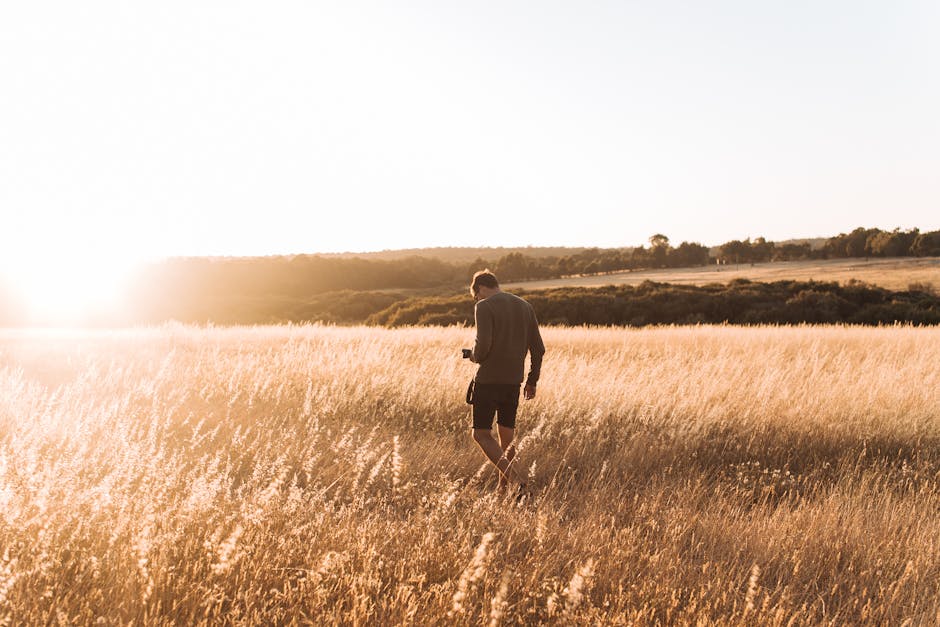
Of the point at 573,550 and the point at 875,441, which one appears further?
the point at 875,441

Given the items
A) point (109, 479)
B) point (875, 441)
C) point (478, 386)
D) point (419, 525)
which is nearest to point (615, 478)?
point (478, 386)

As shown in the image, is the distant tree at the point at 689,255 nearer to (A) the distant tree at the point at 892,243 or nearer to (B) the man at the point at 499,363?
(A) the distant tree at the point at 892,243

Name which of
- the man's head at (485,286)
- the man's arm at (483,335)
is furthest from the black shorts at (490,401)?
the man's head at (485,286)

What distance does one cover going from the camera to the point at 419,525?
3889 mm

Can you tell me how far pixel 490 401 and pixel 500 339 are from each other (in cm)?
59

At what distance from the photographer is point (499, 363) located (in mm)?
5684

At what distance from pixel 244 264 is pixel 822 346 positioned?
55763 millimetres

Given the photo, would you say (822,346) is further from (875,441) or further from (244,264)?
(244,264)

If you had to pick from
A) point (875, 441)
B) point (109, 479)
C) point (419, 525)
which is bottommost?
point (875, 441)

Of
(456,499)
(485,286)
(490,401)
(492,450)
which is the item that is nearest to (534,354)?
(490,401)

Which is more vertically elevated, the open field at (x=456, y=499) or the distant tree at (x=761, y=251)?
the distant tree at (x=761, y=251)

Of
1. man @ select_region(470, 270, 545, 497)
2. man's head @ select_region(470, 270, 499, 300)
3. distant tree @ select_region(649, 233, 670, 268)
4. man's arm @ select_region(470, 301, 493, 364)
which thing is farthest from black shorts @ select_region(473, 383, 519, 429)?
distant tree @ select_region(649, 233, 670, 268)

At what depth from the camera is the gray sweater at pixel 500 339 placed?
5629 millimetres

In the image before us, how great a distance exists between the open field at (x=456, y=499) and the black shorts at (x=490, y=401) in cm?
38
